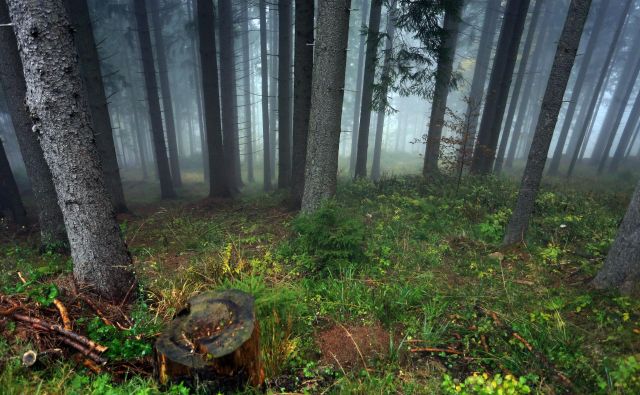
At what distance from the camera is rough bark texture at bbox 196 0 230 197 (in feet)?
38.5

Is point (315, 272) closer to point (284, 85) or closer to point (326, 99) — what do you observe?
point (326, 99)

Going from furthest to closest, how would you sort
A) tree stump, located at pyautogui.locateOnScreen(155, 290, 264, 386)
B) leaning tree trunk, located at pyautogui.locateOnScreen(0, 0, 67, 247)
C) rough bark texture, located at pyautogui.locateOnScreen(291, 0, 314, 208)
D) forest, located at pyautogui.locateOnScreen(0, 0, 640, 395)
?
rough bark texture, located at pyautogui.locateOnScreen(291, 0, 314, 208) → leaning tree trunk, located at pyautogui.locateOnScreen(0, 0, 67, 247) → forest, located at pyautogui.locateOnScreen(0, 0, 640, 395) → tree stump, located at pyautogui.locateOnScreen(155, 290, 264, 386)

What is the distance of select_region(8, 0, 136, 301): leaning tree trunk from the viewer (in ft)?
12.0

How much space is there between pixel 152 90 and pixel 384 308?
15122 mm

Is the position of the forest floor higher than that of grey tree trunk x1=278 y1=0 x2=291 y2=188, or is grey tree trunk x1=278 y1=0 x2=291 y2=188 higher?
grey tree trunk x1=278 y1=0 x2=291 y2=188

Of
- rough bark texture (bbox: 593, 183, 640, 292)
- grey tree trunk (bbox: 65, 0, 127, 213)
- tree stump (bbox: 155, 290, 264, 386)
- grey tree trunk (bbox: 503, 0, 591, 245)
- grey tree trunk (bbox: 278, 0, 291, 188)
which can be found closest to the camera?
tree stump (bbox: 155, 290, 264, 386)

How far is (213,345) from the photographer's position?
305cm

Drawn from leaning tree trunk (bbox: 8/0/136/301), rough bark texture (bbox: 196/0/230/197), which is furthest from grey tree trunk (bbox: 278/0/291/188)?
leaning tree trunk (bbox: 8/0/136/301)

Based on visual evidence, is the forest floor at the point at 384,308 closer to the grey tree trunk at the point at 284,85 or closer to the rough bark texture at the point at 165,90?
the grey tree trunk at the point at 284,85

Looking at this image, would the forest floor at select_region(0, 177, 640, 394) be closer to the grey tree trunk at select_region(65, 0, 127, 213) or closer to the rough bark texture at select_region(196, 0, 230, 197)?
the grey tree trunk at select_region(65, 0, 127, 213)

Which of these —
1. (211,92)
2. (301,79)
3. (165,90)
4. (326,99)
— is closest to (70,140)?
(326,99)

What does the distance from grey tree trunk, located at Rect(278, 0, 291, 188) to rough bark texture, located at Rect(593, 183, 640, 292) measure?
33.1 ft

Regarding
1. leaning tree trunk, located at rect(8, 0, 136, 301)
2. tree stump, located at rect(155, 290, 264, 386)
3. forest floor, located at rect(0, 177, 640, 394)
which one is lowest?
forest floor, located at rect(0, 177, 640, 394)

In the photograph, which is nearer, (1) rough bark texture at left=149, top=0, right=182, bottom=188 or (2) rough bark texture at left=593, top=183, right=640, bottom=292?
(2) rough bark texture at left=593, top=183, right=640, bottom=292
